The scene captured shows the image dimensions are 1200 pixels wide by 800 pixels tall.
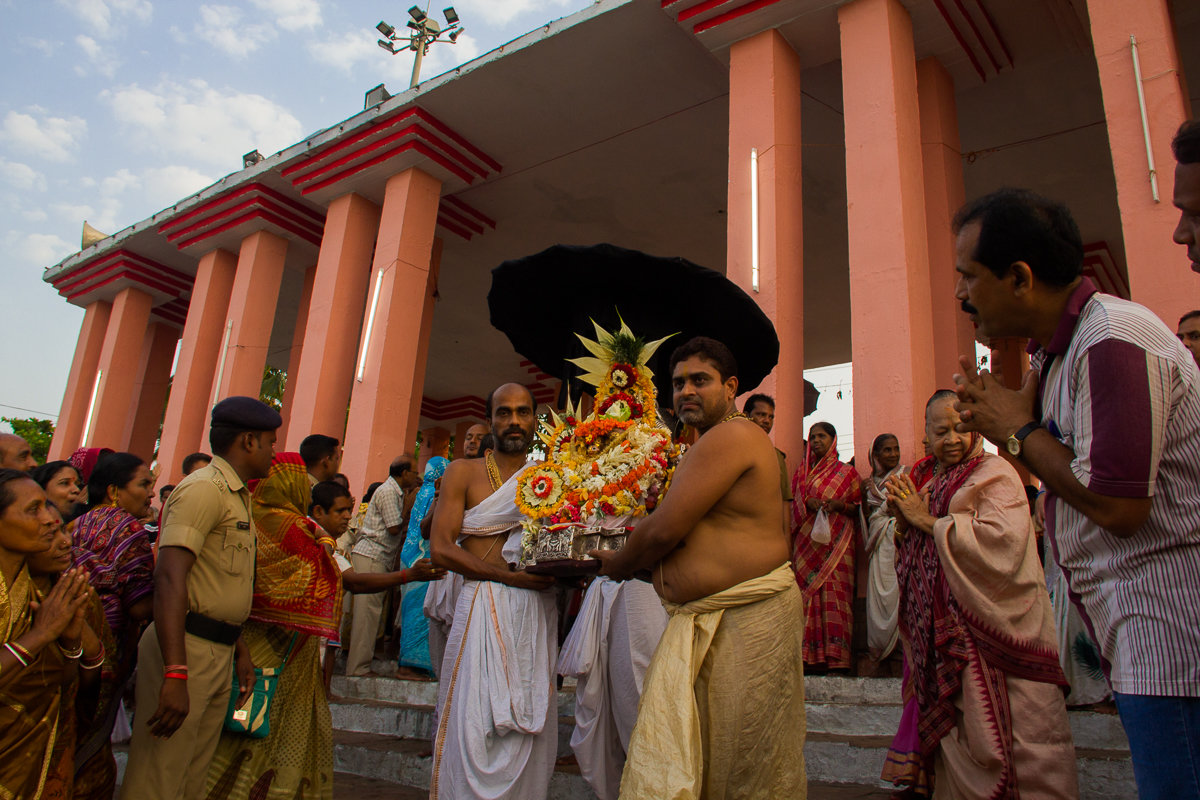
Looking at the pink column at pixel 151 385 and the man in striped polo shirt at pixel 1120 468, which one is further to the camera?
the pink column at pixel 151 385

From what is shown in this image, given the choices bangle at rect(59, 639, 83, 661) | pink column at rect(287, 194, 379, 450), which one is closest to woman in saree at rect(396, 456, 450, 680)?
bangle at rect(59, 639, 83, 661)

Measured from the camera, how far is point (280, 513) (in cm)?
344

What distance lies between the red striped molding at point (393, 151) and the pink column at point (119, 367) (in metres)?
A: 4.15

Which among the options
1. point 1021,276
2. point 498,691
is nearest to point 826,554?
point 498,691

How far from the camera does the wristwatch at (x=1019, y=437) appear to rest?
165cm

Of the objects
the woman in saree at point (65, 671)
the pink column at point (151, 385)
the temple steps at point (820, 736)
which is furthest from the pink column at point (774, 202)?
the pink column at point (151, 385)

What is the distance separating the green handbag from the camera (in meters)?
3.06

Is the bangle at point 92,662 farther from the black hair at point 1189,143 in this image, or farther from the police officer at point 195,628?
the black hair at point 1189,143

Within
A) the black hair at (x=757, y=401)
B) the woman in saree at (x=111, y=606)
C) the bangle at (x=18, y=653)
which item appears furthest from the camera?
the black hair at (x=757, y=401)

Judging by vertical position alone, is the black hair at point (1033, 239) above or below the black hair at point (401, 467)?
below

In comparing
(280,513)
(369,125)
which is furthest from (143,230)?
(280,513)

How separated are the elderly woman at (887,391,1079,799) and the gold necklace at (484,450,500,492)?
67.8 inches

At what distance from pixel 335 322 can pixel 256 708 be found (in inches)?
254

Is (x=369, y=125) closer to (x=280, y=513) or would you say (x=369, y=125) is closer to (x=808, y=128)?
(x=808, y=128)
